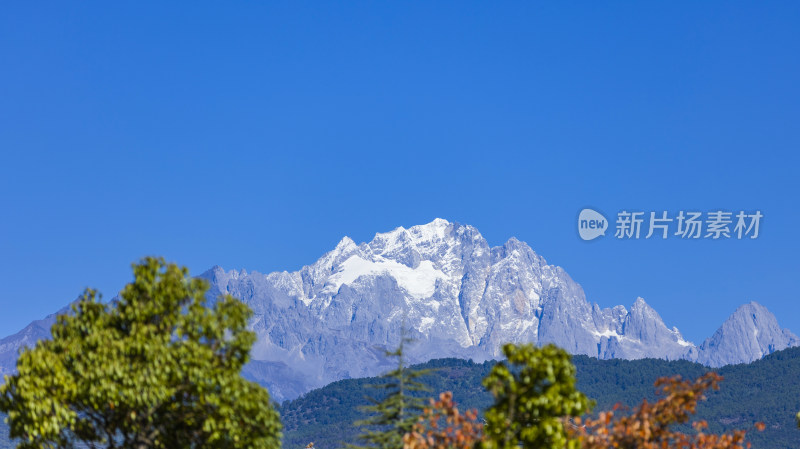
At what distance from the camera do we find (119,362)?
2231 cm

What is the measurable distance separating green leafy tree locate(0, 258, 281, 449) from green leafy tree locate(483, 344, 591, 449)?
613cm

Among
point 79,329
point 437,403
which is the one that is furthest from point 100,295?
point 437,403

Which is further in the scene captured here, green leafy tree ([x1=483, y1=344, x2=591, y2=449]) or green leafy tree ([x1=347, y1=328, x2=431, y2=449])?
green leafy tree ([x1=347, y1=328, x2=431, y2=449])

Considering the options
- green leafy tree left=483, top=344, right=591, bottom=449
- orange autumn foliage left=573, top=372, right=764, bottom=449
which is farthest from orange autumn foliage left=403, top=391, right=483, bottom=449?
orange autumn foliage left=573, top=372, right=764, bottom=449

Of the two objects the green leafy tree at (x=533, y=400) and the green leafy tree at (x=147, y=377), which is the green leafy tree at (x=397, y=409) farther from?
the green leafy tree at (x=533, y=400)

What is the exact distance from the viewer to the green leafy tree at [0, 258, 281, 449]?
22.5 meters

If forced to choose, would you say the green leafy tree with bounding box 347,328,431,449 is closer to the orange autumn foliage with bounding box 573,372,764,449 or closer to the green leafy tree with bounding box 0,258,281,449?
the green leafy tree with bounding box 0,258,281,449

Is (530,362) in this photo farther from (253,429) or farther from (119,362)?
(119,362)

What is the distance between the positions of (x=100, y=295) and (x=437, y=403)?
973cm

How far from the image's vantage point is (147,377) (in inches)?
877

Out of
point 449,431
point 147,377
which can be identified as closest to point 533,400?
point 449,431

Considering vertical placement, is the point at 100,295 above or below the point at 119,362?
above

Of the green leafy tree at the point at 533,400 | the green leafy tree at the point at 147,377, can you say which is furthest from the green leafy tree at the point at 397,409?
the green leafy tree at the point at 533,400

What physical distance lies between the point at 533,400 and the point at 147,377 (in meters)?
8.74
